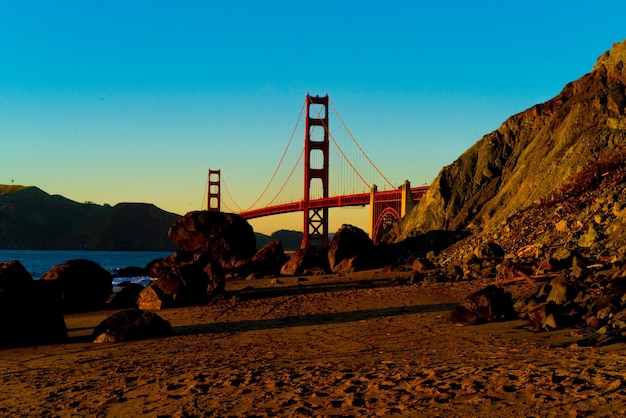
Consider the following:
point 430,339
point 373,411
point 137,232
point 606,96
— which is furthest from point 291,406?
point 137,232

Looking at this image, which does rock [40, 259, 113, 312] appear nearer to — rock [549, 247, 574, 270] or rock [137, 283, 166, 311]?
rock [137, 283, 166, 311]

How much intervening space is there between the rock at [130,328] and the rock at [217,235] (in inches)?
1159

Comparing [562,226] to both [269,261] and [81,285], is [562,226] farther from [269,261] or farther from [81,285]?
[269,261]

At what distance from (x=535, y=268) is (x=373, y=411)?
1136cm

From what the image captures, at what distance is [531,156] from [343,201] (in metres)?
24.7

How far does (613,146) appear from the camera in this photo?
25.5 metres

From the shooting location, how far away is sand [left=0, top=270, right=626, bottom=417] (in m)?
5.76

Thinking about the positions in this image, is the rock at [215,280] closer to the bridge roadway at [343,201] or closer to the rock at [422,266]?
the rock at [422,266]

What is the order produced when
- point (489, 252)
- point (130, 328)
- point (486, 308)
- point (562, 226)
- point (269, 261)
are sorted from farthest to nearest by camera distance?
point (269, 261), point (489, 252), point (562, 226), point (130, 328), point (486, 308)

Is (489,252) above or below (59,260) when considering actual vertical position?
above

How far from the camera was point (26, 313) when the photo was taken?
40.3 ft

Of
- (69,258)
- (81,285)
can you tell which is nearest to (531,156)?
(81,285)

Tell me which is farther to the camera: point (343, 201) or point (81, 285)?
point (343, 201)

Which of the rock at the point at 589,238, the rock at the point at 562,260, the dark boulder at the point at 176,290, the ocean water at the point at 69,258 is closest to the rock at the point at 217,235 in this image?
the ocean water at the point at 69,258
